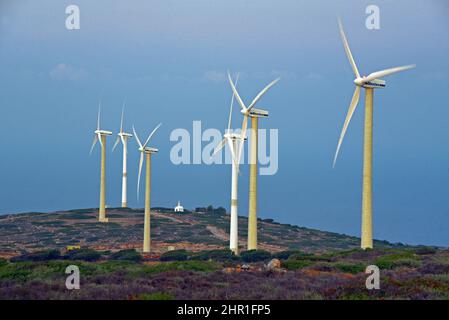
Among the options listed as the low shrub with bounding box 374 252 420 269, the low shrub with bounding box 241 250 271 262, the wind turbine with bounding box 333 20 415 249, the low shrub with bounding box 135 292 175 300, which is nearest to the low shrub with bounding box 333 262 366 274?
the low shrub with bounding box 374 252 420 269

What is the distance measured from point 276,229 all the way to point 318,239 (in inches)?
318

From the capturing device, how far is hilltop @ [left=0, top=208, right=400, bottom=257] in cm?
9673

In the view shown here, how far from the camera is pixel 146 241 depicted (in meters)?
82.6

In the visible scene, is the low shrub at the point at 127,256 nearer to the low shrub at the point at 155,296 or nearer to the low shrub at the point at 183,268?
the low shrub at the point at 183,268

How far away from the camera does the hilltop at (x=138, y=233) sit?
96725 millimetres

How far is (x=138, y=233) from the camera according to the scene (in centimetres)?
10900

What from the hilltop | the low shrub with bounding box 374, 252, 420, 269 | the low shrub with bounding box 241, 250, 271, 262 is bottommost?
the hilltop

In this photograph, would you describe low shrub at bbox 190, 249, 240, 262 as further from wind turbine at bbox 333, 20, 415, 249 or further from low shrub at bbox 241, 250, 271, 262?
wind turbine at bbox 333, 20, 415, 249

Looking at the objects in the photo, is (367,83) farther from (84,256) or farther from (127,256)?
(84,256)

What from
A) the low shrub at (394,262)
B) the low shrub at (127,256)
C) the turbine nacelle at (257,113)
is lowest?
the low shrub at (127,256)

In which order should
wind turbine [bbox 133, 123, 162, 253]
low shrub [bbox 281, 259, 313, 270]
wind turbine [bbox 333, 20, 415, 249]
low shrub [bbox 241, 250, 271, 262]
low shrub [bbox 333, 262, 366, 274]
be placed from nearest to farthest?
low shrub [bbox 333, 262, 366, 274]
low shrub [bbox 281, 259, 313, 270]
wind turbine [bbox 333, 20, 415, 249]
low shrub [bbox 241, 250, 271, 262]
wind turbine [bbox 133, 123, 162, 253]

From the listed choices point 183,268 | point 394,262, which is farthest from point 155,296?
point 394,262

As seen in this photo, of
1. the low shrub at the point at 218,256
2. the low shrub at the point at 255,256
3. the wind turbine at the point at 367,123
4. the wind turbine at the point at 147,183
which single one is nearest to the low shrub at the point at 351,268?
the wind turbine at the point at 367,123
